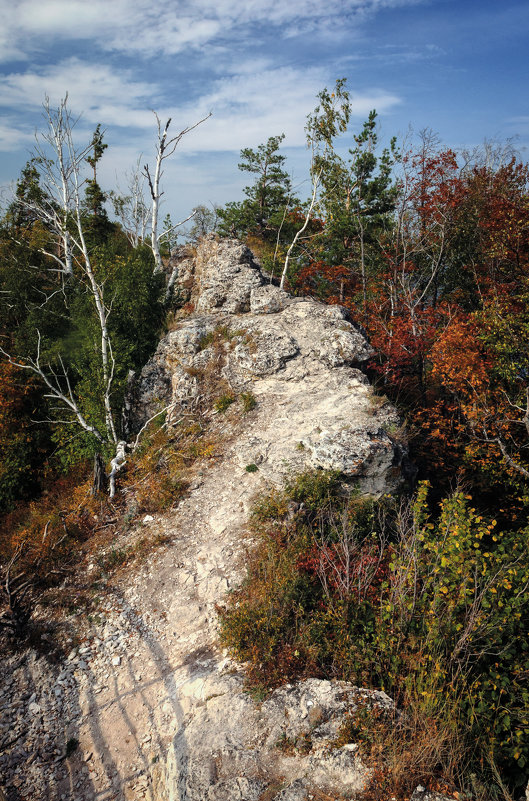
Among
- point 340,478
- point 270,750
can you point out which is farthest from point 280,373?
point 270,750

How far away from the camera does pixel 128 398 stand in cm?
1814

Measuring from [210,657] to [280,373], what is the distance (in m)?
9.70

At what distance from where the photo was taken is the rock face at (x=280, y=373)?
11977 millimetres

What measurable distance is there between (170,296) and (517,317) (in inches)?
635

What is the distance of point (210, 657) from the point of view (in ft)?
27.6

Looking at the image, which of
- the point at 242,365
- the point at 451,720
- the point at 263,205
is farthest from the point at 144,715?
the point at 263,205

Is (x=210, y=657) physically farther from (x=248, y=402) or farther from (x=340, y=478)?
(x=248, y=402)

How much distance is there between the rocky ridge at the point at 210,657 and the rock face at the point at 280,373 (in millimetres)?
59

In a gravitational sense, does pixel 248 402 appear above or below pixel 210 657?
above

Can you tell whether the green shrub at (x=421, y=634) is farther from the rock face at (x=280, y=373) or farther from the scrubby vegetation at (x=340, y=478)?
the rock face at (x=280, y=373)

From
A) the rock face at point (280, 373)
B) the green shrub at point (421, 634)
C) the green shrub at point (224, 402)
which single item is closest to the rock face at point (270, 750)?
the green shrub at point (421, 634)

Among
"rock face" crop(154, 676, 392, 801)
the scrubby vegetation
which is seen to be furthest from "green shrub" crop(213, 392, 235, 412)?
"rock face" crop(154, 676, 392, 801)

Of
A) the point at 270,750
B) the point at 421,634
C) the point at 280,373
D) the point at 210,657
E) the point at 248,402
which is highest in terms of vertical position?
the point at 280,373

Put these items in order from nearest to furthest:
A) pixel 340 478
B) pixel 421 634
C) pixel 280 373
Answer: pixel 421 634 < pixel 340 478 < pixel 280 373
